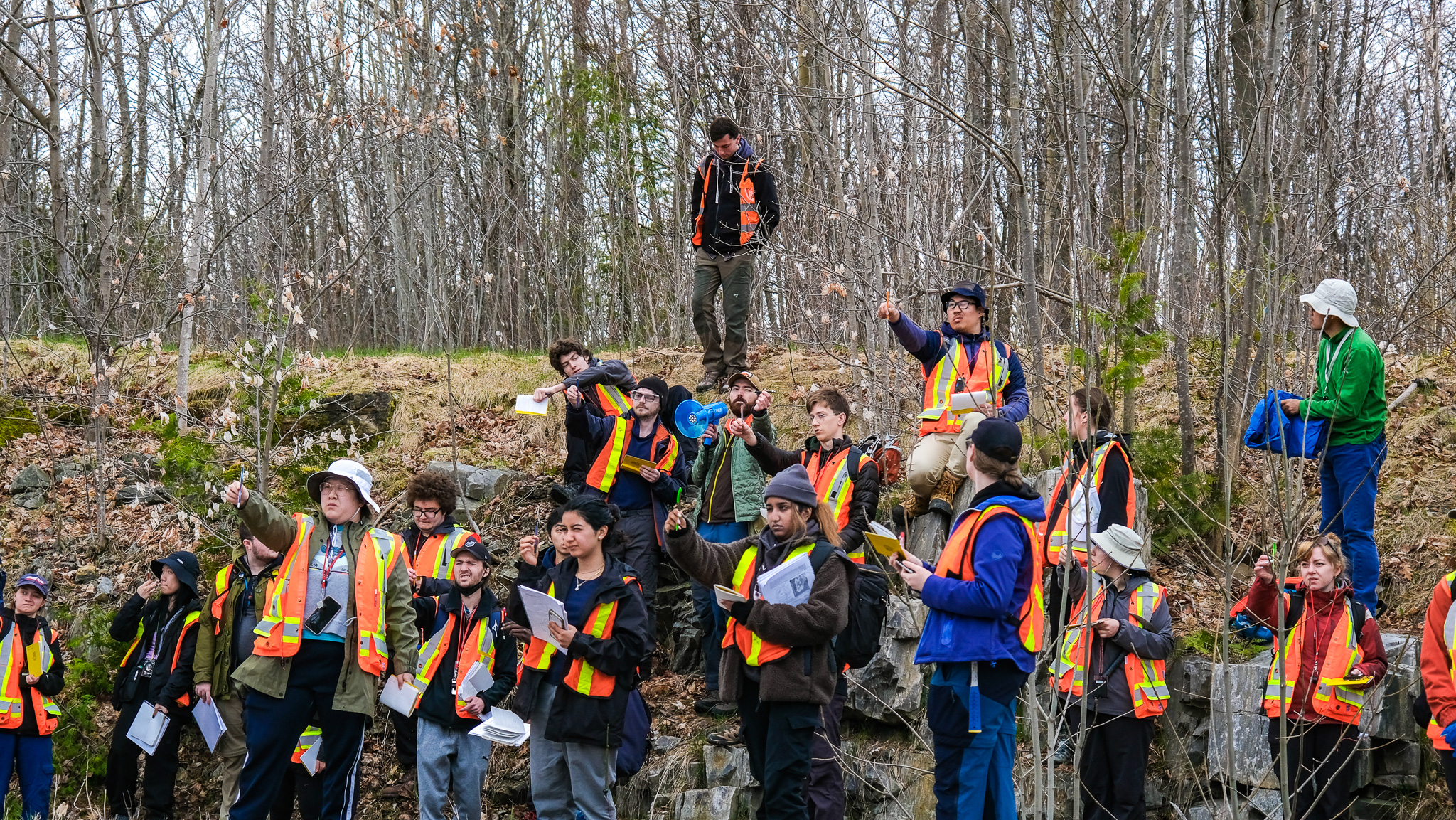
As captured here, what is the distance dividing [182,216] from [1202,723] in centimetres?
1126

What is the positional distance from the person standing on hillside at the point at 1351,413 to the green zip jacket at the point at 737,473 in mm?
2964

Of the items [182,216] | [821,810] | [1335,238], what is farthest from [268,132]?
[1335,238]

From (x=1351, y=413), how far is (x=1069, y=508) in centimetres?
328

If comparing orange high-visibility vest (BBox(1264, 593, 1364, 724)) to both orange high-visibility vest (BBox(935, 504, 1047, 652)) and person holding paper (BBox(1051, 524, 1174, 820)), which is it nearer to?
person holding paper (BBox(1051, 524, 1174, 820))

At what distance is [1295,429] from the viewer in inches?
254

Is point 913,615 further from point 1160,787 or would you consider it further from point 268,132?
point 268,132

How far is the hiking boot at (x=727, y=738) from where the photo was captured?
6.93 m

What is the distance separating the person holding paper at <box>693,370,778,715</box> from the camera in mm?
7176

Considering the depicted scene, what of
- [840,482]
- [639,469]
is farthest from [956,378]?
[639,469]

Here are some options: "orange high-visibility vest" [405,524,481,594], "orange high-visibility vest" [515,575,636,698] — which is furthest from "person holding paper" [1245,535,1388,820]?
"orange high-visibility vest" [405,524,481,594]

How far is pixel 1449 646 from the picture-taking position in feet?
15.7

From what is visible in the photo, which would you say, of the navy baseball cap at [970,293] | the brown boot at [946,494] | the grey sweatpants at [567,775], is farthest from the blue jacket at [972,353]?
the grey sweatpants at [567,775]

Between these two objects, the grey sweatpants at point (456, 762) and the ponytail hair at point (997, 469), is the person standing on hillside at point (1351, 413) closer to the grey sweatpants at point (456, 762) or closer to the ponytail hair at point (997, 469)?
the ponytail hair at point (997, 469)

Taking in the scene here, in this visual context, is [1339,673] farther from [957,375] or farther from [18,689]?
[18,689]
